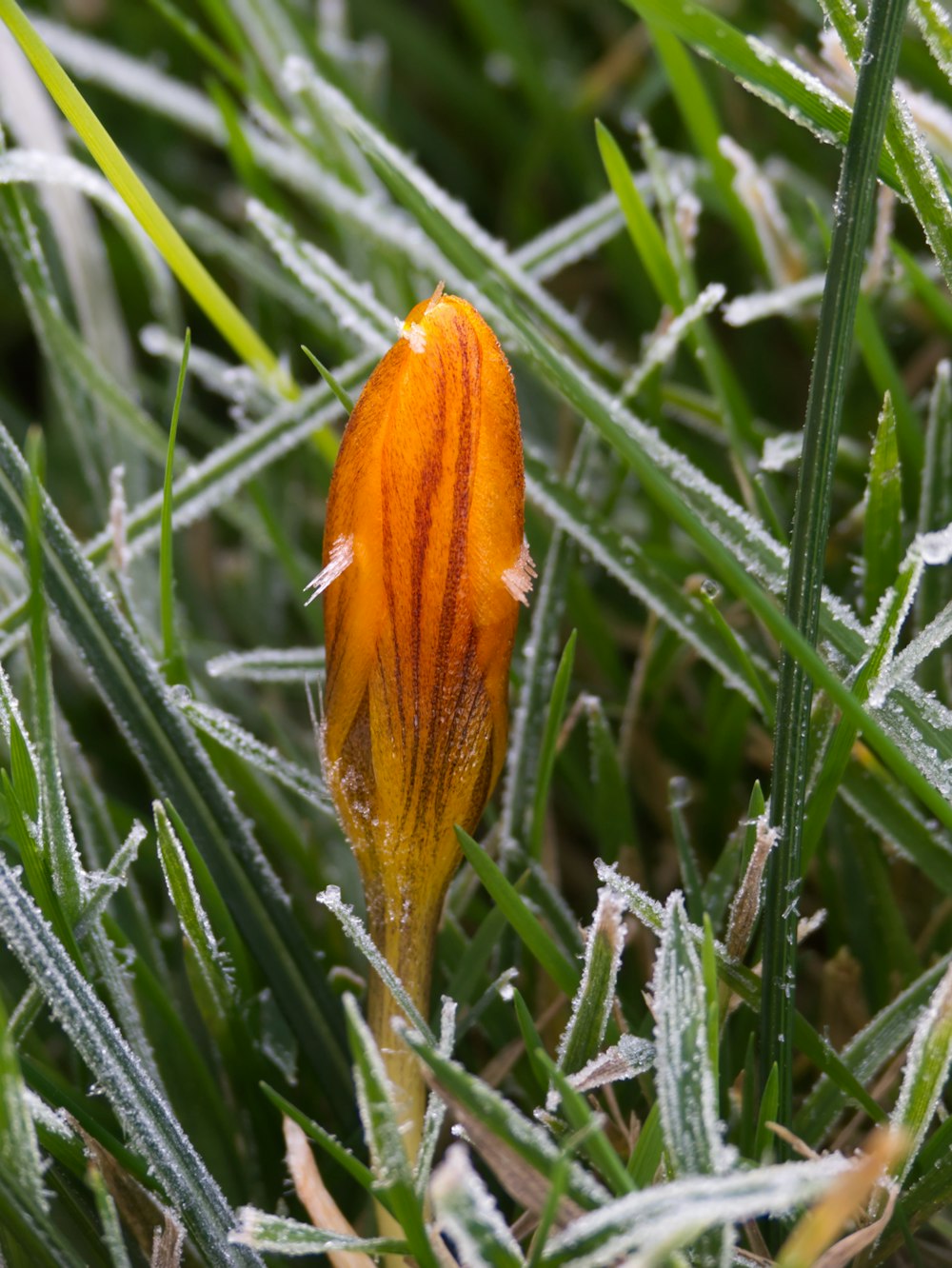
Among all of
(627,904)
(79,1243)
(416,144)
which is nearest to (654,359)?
(627,904)

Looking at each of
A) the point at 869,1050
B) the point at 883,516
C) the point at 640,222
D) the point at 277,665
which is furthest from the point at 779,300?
the point at 869,1050

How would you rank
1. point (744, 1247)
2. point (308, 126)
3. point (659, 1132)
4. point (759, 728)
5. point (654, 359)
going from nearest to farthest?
1. point (659, 1132)
2. point (744, 1247)
3. point (654, 359)
4. point (759, 728)
5. point (308, 126)

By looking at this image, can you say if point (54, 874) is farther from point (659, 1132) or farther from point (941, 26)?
point (941, 26)

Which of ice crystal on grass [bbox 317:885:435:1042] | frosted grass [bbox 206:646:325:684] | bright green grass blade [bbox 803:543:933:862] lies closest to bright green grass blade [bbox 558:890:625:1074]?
ice crystal on grass [bbox 317:885:435:1042]

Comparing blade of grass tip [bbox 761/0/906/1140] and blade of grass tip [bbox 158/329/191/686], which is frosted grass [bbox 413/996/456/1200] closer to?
blade of grass tip [bbox 761/0/906/1140]

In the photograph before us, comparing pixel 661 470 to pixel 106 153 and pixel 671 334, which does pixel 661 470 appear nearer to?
pixel 671 334

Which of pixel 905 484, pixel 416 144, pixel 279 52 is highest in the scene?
pixel 279 52

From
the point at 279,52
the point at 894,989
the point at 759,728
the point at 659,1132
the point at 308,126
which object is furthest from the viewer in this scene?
the point at 279,52
